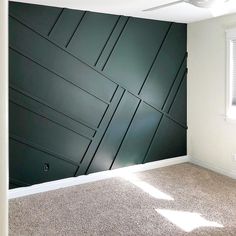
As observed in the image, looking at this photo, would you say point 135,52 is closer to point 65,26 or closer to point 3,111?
point 65,26

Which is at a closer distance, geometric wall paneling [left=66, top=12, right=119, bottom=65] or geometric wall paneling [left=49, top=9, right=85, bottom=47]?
geometric wall paneling [left=49, top=9, right=85, bottom=47]

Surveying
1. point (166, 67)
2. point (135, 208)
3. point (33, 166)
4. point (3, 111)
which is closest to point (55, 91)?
point (33, 166)

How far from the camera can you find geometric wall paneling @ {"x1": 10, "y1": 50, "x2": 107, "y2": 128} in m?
3.14

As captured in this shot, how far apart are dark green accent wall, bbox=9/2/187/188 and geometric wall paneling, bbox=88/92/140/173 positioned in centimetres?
1

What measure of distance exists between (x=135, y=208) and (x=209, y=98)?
6.85 ft

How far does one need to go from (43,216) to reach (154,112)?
2202 mm

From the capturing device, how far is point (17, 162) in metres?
3.23

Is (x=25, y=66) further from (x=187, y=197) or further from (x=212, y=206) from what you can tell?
(x=212, y=206)

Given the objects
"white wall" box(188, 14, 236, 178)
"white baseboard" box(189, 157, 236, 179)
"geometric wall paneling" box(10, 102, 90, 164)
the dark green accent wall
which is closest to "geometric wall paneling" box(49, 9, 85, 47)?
the dark green accent wall

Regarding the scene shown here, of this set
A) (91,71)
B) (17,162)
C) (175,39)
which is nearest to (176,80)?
(175,39)

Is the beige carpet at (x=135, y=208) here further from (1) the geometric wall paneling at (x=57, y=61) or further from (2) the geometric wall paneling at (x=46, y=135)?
(1) the geometric wall paneling at (x=57, y=61)

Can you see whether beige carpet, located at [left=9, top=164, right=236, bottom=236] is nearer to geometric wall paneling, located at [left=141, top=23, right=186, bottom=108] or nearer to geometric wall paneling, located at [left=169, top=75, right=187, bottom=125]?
geometric wall paneling, located at [left=169, top=75, right=187, bottom=125]

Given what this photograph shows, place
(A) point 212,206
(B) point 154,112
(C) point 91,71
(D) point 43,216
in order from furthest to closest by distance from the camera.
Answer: (B) point 154,112, (C) point 91,71, (A) point 212,206, (D) point 43,216

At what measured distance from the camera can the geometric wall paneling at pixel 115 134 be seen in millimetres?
3777
